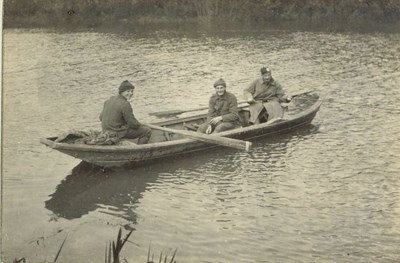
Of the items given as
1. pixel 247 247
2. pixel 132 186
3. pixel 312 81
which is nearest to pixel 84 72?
pixel 312 81

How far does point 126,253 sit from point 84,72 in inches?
328

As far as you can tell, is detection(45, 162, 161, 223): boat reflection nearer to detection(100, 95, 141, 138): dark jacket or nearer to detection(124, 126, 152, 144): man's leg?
detection(124, 126, 152, 144): man's leg

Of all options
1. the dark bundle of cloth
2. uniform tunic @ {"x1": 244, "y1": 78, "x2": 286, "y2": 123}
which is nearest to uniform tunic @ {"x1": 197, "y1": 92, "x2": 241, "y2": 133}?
uniform tunic @ {"x1": 244, "y1": 78, "x2": 286, "y2": 123}

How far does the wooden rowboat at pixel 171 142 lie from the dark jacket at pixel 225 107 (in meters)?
0.26

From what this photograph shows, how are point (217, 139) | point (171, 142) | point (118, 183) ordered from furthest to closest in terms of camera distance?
point (171, 142) < point (217, 139) < point (118, 183)

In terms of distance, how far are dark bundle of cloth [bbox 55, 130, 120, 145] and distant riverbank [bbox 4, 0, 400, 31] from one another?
2.00 metres

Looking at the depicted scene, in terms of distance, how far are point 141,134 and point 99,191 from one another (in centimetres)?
112

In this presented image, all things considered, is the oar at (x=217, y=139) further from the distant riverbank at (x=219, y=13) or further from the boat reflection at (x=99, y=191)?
the distant riverbank at (x=219, y=13)

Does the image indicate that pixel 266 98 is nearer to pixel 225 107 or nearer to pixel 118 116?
pixel 225 107

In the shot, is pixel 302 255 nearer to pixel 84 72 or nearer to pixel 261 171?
pixel 261 171

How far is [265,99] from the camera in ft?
31.9

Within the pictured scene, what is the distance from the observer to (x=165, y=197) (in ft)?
23.9

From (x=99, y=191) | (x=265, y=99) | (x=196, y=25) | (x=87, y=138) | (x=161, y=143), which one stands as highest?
(x=196, y=25)

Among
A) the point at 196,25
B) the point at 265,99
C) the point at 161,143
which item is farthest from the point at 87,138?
the point at 196,25
